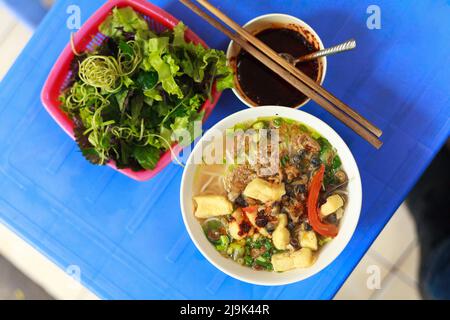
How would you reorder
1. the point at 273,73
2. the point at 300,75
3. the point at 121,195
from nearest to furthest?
the point at 300,75, the point at 273,73, the point at 121,195

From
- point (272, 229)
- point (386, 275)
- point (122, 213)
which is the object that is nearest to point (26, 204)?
point (122, 213)

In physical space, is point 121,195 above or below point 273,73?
below

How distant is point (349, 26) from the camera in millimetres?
1452

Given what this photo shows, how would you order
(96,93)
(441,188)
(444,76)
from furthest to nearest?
1. (441,188)
2. (444,76)
3. (96,93)

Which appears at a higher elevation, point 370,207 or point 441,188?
point 441,188

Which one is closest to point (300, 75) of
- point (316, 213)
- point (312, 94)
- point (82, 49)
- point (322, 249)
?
point (312, 94)

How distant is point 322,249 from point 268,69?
563 mm

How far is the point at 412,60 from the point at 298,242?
687 millimetres

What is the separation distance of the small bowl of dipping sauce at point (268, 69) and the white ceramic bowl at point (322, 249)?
115 millimetres

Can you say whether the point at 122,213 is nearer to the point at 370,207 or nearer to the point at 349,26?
the point at 370,207

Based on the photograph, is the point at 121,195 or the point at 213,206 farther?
the point at 121,195

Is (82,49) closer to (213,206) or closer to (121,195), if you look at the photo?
(121,195)

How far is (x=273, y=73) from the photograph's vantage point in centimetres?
137
